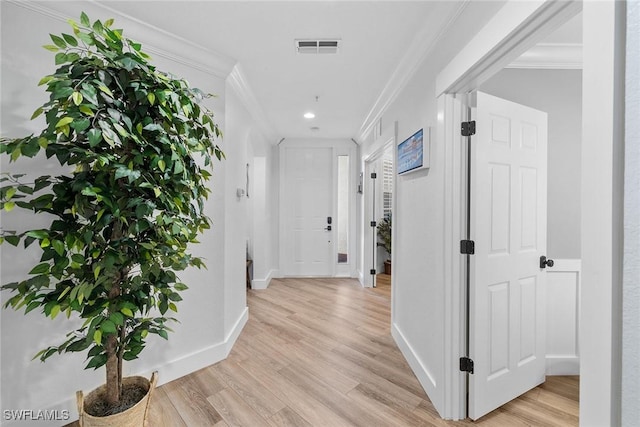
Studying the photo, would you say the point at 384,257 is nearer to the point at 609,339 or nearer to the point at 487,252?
the point at 487,252

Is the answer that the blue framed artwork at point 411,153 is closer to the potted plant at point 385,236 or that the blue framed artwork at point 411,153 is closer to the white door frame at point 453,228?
the white door frame at point 453,228

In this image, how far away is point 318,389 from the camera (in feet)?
6.31

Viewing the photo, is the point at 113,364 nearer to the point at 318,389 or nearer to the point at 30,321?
the point at 30,321

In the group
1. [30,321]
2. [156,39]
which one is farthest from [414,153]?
[30,321]

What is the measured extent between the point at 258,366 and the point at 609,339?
2.14 m

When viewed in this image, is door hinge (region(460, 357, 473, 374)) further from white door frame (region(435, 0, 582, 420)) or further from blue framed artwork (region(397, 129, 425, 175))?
blue framed artwork (region(397, 129, 425, 175))

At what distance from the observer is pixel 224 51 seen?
83.4 inches

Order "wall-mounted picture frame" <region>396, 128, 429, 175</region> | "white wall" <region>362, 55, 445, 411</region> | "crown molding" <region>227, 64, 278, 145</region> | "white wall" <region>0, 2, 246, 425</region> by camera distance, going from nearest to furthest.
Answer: "white wall" <region>0, 2, 246, 425</region>
"white wall" <region>362, 55, 445, 411</region>
"wall-mounted picture frame" <region>396, 128, 429, 175</region>
"crown molding" <region>227, 64, 278, 145</region>

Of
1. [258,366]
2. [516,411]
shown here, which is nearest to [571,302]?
[516,411]

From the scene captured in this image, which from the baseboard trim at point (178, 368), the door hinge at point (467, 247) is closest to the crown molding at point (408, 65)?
the door hinge at point (467, 247)

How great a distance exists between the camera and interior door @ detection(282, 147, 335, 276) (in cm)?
495

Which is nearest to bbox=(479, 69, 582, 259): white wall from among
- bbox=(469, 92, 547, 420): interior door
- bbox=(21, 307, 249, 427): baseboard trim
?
bbox=(469, 92, 547, 420): interior door

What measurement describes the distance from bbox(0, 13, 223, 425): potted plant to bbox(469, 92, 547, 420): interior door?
5.49ft

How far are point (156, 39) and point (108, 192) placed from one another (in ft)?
4.50
